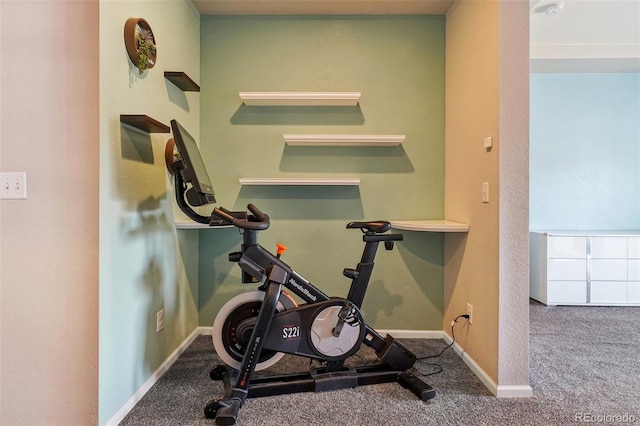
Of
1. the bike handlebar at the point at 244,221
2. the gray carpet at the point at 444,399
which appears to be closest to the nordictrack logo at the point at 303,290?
the bike handlebar at the point at 244,221

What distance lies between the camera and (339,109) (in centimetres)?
275

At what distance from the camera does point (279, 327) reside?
6.15 feet

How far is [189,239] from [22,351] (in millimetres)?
1206

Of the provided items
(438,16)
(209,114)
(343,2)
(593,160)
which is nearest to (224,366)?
(209,114)

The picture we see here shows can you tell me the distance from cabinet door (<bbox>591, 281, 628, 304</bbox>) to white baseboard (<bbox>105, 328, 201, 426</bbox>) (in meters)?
4.18

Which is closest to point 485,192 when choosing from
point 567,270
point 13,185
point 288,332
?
point 288,332

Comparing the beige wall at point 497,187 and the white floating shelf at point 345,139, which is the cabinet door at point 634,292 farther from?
the white floating shelf at point 345,139

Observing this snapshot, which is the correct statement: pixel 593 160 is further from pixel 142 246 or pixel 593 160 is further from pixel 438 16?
pixel 142 246

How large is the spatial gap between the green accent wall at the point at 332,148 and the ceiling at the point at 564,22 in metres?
0.09

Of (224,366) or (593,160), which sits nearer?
(224,366)

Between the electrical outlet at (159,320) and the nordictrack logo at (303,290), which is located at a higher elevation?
the nordictrack logo at (303,290)

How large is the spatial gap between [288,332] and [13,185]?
1541mm

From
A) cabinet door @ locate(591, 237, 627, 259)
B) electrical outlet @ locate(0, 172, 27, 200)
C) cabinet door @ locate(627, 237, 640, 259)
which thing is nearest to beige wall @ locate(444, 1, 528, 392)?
cabinet door @ locate(591, 237, 627, 259)

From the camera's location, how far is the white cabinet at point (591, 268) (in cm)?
355
